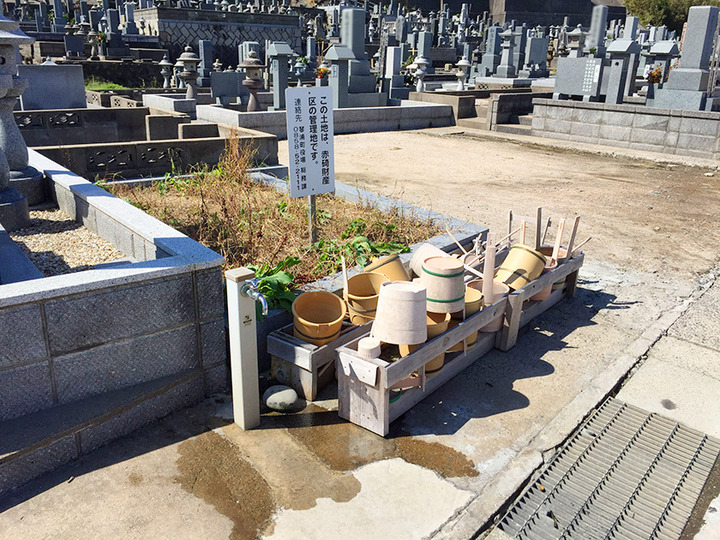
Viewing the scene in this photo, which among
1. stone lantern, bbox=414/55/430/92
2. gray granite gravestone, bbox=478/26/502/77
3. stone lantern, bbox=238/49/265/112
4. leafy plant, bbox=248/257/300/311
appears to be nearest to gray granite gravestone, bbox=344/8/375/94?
stone lantern, bbox=238/49/265/112

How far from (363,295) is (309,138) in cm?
143

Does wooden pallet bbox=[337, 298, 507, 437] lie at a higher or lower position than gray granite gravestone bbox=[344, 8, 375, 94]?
lower

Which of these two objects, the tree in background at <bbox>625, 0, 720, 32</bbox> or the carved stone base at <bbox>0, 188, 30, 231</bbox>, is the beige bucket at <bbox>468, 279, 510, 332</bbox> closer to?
the carved stone base at <bbox>0, 188, 30, 231</bbox>

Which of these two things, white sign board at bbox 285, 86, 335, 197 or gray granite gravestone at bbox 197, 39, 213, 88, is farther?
gray granite gravestone at bbox 197, 39, 213, 88

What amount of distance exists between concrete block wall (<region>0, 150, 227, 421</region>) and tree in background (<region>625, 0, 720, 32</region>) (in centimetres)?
6164

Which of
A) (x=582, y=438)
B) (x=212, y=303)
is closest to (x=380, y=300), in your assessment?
(x=212, y=303)

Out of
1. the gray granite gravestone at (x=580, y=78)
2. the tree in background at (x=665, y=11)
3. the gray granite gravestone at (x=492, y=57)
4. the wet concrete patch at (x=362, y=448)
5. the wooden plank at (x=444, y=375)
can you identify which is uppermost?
the tree in background at (x=665, y=11)

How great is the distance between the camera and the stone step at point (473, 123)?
17031 millimetres

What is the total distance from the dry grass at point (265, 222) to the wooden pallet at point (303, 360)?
90cm

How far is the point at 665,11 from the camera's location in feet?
178

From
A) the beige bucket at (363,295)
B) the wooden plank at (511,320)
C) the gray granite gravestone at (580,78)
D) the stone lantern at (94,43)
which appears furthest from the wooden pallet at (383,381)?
the stone lantern at (94,43)

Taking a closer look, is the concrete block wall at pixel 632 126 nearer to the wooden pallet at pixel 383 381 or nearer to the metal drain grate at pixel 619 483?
the metal drain grate at pixel 619 483

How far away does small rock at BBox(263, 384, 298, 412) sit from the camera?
371 cm

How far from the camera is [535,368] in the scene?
4371 millimetres
